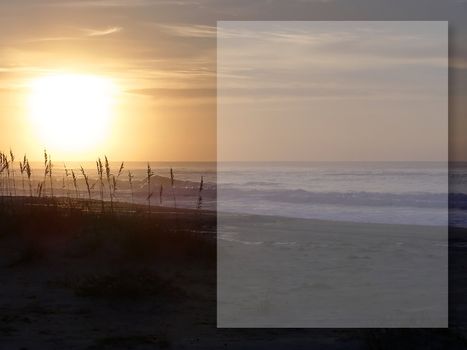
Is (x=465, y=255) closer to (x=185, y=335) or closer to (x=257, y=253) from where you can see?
(x=257, y=253)

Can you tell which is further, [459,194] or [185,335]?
[459,194]

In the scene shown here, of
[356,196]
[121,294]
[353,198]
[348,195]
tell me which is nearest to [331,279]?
[121,294]

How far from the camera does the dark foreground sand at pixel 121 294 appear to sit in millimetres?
7648

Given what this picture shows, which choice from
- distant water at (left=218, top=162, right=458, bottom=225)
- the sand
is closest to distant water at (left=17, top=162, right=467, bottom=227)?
distant water at (left=218, top=162, right=458, bottom=225)

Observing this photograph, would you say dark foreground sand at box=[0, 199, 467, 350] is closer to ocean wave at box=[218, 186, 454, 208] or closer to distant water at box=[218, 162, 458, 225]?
distant water at box=[218, 162, 458, 225]

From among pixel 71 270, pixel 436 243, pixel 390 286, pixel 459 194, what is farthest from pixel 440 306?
pixel 459 194

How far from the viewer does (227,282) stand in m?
11.0

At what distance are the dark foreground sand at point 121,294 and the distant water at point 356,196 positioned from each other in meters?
13.6

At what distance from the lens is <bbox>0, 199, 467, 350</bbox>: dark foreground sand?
765 centimetres

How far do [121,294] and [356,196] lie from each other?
30.6 m

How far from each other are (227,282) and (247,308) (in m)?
1.70

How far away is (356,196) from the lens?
1534 inches

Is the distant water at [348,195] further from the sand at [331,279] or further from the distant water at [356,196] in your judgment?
the sand at [331,279]

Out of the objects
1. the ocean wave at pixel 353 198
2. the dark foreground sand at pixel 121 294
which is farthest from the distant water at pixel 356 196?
the dark foreground sand at pixel 121 294
